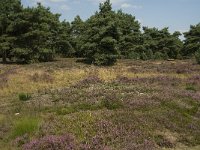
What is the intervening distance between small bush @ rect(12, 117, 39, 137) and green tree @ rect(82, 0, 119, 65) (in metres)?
38.6

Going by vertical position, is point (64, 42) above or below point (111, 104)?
above

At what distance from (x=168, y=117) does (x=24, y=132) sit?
19.5 feet

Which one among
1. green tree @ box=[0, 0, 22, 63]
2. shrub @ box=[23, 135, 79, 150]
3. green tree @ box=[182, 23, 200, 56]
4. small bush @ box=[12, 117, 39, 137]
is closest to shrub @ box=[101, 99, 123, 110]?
small bush @ box=[12, 117, 39, 137]

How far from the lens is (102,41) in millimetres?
53000

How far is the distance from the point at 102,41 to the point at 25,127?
131 ft

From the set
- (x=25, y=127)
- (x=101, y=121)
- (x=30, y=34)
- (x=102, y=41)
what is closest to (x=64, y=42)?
(x=30, y=34)

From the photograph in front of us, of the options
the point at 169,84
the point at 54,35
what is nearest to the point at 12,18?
the point at 54,35

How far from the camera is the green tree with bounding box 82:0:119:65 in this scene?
53.3 m

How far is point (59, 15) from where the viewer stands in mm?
84250

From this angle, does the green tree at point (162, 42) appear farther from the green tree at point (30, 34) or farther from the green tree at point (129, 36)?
the green tree at point (30, 34)

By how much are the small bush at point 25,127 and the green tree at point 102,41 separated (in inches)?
1521

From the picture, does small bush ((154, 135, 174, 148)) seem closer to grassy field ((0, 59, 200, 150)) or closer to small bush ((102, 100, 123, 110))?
grassy field ((0, 59, 200, 150))

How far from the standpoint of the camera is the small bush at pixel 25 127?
1355 centimetres

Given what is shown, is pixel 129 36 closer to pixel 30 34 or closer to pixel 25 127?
pixel 30 34
